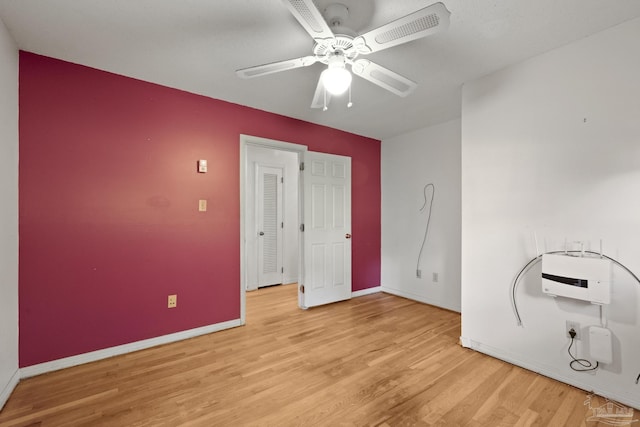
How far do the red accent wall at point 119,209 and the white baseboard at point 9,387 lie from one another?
98 millimetres

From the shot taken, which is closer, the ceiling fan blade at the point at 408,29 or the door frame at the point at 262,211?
the ceiling fan blade at the point at 408,29

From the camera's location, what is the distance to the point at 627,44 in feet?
5.96

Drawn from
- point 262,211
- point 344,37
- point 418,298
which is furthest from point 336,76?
point 262,211

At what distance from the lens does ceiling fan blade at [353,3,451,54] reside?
1.20 metres

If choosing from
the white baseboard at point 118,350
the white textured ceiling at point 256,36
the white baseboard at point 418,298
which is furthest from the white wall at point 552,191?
the white baseboard at point 118,350

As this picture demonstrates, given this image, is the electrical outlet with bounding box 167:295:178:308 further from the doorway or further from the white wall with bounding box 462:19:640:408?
the white wall with bounding box 462:19:640:408

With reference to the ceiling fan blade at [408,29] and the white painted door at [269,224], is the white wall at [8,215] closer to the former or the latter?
the ceiling fan blade at [408,29]

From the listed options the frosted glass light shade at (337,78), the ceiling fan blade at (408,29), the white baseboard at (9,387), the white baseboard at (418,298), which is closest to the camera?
the ceiling fan blade at (408,29)

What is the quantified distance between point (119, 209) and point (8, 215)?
0.67 metres

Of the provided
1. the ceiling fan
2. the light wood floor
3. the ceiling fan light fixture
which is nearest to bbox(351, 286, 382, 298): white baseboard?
the light wood floor

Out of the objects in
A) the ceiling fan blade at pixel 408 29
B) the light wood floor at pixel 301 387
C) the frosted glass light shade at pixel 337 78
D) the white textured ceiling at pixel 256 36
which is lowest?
Answer: the light wood floor at pixel 301 387

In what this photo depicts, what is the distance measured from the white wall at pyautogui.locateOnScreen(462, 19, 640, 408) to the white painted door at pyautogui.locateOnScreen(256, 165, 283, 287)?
3184mm

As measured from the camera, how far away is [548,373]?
6.97 feet

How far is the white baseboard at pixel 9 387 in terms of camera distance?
180cm
